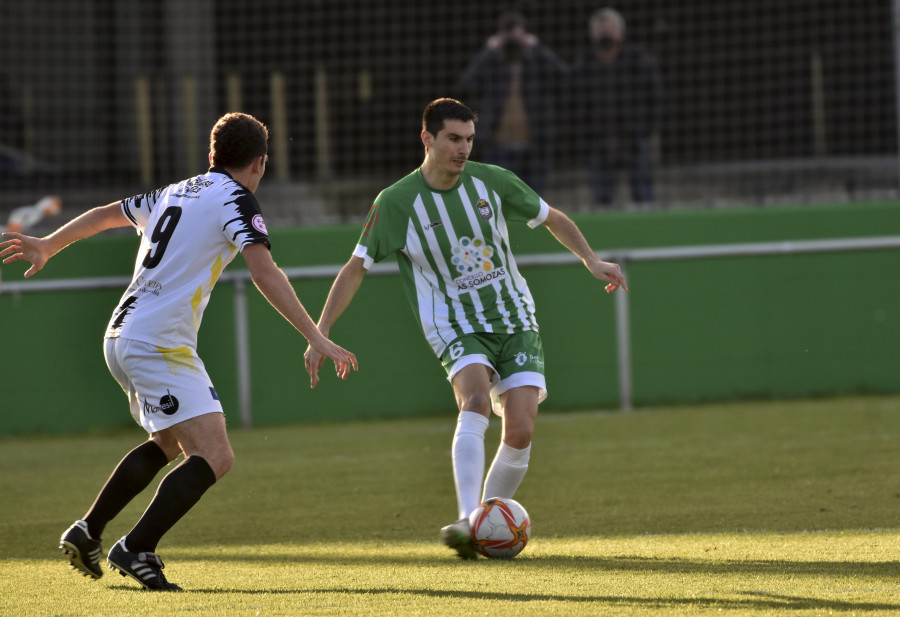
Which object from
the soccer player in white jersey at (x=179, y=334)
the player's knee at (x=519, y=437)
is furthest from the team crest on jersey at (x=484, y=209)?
the soccer player in white jersey at (x=179, y=334)

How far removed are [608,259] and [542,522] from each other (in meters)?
4.74

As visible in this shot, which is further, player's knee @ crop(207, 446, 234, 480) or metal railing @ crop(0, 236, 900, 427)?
metal railing @ crop(0, 236, 900, 427)

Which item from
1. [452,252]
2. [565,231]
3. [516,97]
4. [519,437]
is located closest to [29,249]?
[452,252]

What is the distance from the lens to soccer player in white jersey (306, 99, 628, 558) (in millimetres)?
5688

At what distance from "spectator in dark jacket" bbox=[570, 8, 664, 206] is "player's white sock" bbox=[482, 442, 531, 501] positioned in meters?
6.48

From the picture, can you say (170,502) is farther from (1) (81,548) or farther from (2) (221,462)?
(1) (81,548)

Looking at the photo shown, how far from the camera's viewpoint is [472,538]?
17.4 feet

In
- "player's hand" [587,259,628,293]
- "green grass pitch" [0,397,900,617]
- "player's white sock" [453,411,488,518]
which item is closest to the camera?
"green grass pitch" [0,397,900,617]

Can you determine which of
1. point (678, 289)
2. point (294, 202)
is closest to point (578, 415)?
point (678, 289)

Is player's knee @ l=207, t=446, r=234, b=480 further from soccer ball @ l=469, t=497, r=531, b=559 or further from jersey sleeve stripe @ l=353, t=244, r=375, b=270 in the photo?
jersey sleeve stripe @ l=353, t=244, r=375, b=270

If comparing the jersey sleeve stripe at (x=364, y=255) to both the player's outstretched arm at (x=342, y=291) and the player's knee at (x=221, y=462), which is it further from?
the player's knee at (x=221, y=462)

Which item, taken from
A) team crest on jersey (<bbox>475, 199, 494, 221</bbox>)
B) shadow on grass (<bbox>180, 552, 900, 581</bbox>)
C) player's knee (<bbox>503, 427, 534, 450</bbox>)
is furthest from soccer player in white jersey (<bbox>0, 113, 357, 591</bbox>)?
team crest on jersey (<bbox>475, 199, 494, 221</bbox>)

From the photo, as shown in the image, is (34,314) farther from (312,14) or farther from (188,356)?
(188,356)

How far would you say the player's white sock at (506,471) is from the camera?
5.68 meters
